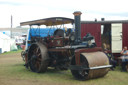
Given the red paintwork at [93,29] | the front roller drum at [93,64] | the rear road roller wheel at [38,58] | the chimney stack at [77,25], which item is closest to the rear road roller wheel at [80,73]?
the front roller drum at [93,64]

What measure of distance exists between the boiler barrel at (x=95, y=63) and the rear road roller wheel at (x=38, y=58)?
6.44ft

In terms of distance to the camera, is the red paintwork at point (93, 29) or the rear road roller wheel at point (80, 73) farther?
the red paintwork at point (93, 29)

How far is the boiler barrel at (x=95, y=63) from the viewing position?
6.27 m

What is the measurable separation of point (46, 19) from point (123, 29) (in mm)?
3920

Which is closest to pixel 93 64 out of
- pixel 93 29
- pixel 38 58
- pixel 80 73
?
pixel 80 73

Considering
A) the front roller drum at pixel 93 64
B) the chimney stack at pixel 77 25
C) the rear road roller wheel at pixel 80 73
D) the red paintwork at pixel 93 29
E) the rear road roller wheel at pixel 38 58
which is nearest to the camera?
the front roller drum at pixel 93 64

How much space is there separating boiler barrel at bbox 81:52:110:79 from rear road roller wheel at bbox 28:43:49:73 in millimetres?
1963

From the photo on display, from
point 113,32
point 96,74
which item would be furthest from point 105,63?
point 113,32

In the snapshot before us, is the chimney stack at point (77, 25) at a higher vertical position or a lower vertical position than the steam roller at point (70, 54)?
higher

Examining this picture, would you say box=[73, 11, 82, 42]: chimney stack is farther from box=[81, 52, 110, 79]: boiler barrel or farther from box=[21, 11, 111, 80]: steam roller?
box=[81, 52, 110, 79]: boiler barrel

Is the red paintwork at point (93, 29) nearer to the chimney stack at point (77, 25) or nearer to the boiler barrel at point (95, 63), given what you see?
the chimney stack at point (77, 25)

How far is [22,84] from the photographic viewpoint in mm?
6223

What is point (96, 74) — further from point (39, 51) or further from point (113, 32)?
point (113, 32)

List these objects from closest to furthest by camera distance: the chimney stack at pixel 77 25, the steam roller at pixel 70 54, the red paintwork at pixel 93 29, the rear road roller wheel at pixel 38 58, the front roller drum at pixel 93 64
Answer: the front roller drum at pixel 93 64, the steam roller at pixel 70 54, the chimney stack at pixel 77 25, the rear road roller wheel at pixel 38 58, the red paintwork at pixel 93 29
